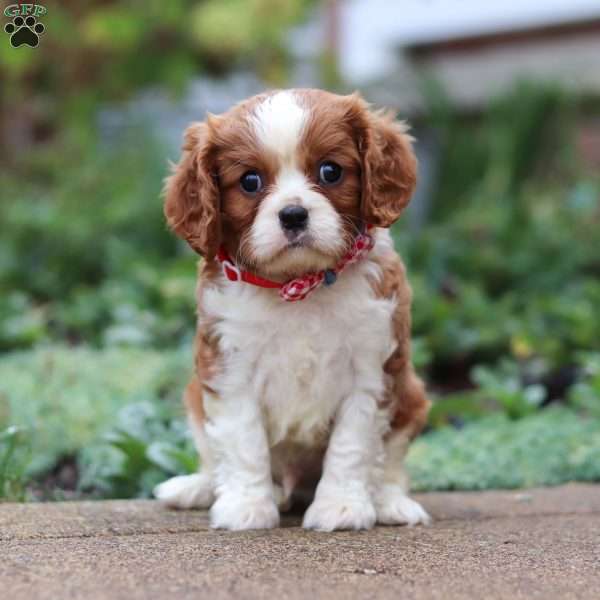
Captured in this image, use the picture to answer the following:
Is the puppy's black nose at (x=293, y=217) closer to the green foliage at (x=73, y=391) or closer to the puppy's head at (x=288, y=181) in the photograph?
the puppy's head at (x=288, y=181)

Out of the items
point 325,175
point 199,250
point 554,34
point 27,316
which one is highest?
point 554,34

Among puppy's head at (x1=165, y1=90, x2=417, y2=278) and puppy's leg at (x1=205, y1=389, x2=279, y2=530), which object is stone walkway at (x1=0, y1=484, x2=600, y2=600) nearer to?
puppy's leg at (x1=205, y1=389, x2=279, y2=530)

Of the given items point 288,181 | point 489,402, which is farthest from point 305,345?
point 489,402

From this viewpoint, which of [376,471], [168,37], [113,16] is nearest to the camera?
[376,471]

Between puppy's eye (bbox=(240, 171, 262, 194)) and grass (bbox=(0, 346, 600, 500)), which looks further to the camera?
grass (bbox=(0, 346, 600, 500))

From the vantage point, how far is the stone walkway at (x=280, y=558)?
9.23 ft

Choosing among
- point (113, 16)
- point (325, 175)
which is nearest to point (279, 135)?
point (325, 175)

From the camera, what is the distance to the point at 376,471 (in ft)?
13.2

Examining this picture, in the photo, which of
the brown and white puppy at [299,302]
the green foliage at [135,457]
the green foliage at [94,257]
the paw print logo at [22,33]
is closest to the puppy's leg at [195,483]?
the brown and white puppy at [299,302]

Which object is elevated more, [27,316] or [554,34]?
[554,34]

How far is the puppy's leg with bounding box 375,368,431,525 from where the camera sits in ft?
13.3

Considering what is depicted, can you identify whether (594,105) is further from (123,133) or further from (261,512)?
(261,512)

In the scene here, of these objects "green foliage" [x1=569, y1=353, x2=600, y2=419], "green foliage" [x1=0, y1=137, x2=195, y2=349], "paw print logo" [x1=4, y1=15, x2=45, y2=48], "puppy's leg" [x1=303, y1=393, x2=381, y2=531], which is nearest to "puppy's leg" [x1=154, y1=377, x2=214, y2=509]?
"puppy's leg" [x1=303, y1=393, x2=381, y2=531]

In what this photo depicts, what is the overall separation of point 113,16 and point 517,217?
431cm
